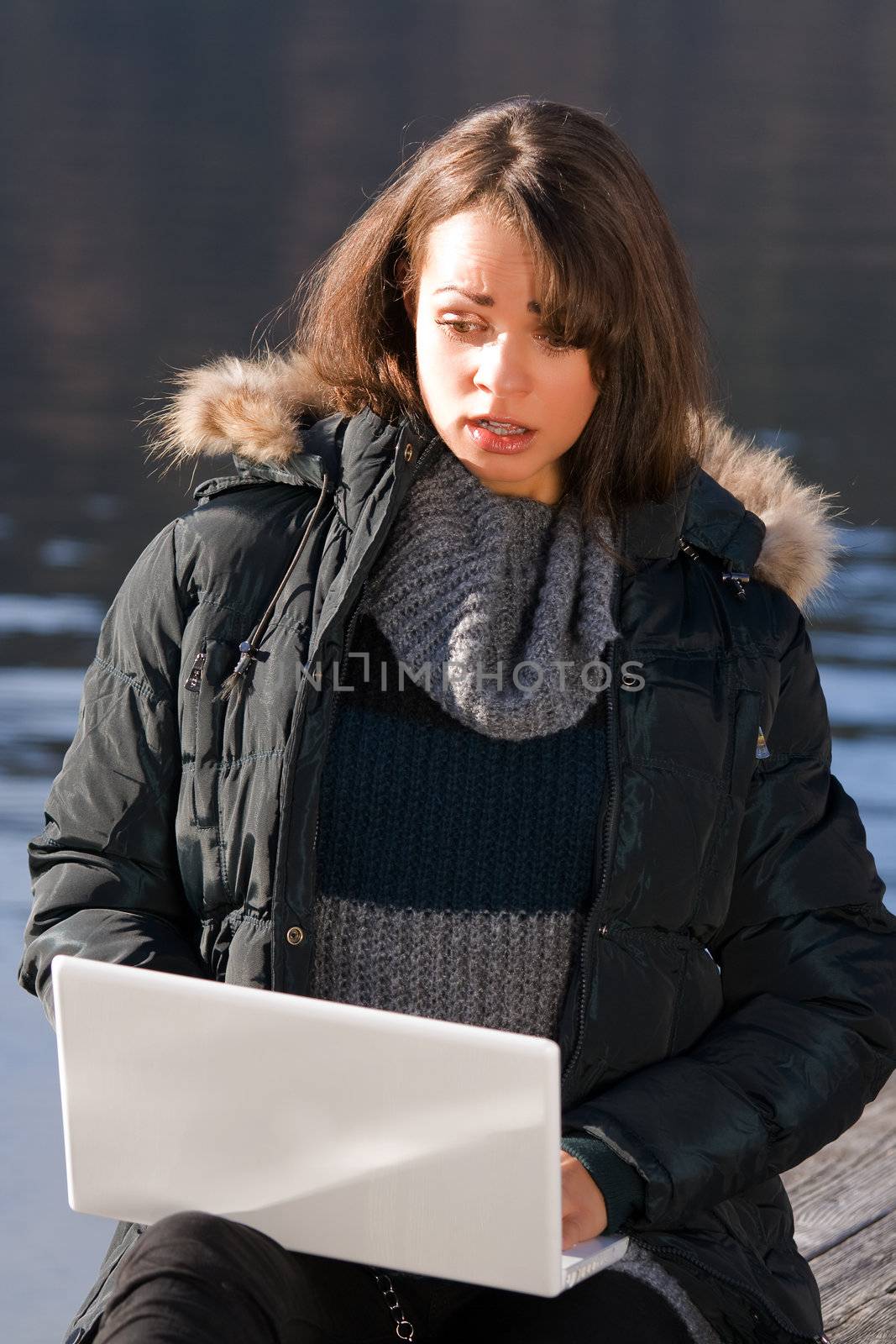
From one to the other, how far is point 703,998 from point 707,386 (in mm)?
588

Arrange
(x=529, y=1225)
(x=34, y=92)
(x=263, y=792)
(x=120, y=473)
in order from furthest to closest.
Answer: (x=34, y=92) → (x=120, y=473) → (x=263, y=792) → (x=529, y=1225)

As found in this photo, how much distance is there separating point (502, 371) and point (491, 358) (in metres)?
0.02

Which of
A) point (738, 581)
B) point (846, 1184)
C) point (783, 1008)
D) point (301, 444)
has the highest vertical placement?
point (301, 444)

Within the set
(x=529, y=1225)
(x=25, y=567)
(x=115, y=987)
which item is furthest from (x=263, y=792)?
(x=25, y=567)

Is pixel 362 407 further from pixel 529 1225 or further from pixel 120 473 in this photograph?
pixel 120 473

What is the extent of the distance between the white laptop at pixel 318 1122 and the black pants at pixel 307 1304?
37 mm

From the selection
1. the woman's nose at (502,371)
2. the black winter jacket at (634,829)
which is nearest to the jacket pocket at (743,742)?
the black winter jacket at (634,829)

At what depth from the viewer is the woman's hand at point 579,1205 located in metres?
1.37

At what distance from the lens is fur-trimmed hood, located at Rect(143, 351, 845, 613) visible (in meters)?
1.67

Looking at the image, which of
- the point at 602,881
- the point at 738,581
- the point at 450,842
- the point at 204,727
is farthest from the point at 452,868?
the point at 738,581

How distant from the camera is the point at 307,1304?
133 cm

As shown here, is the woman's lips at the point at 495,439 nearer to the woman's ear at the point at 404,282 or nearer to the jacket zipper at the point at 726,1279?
the woman's ear at the point at 404,282

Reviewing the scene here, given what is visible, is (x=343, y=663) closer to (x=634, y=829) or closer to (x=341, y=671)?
(x=341, y=671)

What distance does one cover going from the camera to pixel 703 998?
1601 millimetres
